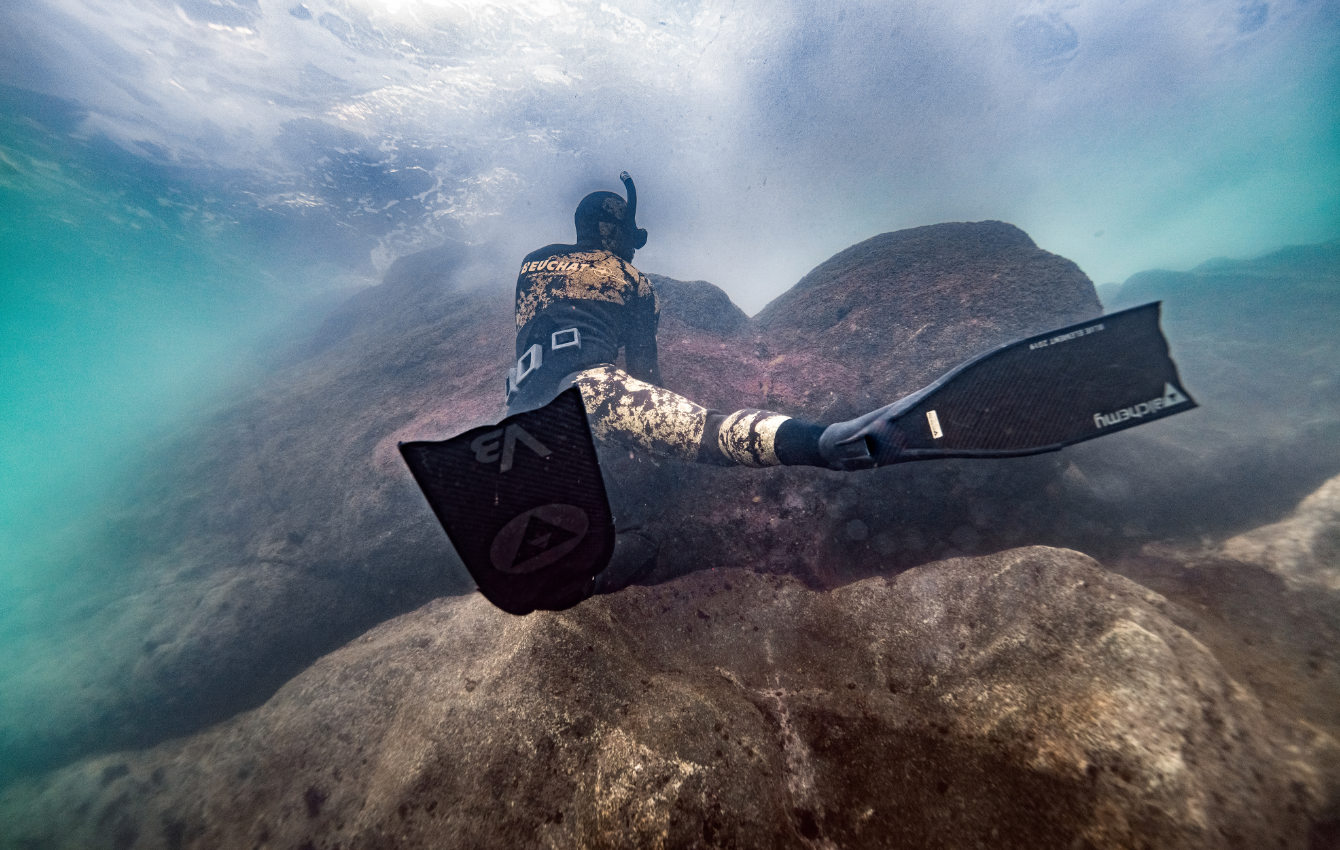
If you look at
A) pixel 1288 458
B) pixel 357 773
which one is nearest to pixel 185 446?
pixel 357 773

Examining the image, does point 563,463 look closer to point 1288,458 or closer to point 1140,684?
point 1140,684

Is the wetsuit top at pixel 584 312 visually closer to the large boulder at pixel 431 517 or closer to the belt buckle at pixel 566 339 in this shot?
the belt buckle at pixel 566 339

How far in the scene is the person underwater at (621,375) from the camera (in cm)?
219

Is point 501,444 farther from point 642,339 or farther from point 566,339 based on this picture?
point 642,339

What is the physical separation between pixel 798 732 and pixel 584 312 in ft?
10.7

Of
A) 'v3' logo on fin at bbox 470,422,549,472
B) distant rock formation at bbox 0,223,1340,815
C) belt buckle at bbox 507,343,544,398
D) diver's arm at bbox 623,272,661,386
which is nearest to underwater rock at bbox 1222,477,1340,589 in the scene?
distant rock formation at bbox 0,223,1340,815

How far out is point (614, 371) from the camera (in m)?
3.20

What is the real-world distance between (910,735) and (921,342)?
3.76 meters

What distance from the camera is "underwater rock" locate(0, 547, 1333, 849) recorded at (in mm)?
1308

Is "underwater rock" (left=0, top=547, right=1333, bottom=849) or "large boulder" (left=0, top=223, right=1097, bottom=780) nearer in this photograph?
"underwater rock" (left=0, top=547, right=1333, bottom=849)

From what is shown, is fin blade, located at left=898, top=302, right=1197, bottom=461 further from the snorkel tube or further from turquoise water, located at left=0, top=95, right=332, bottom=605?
turquoise water, located at left=0, top=95, right=332, bottom=605

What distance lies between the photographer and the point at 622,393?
9.75ft

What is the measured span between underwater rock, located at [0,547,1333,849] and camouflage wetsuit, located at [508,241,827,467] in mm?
921

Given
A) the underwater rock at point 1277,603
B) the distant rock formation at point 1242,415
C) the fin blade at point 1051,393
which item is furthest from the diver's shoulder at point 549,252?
the distant rock formation at point 1242,415
